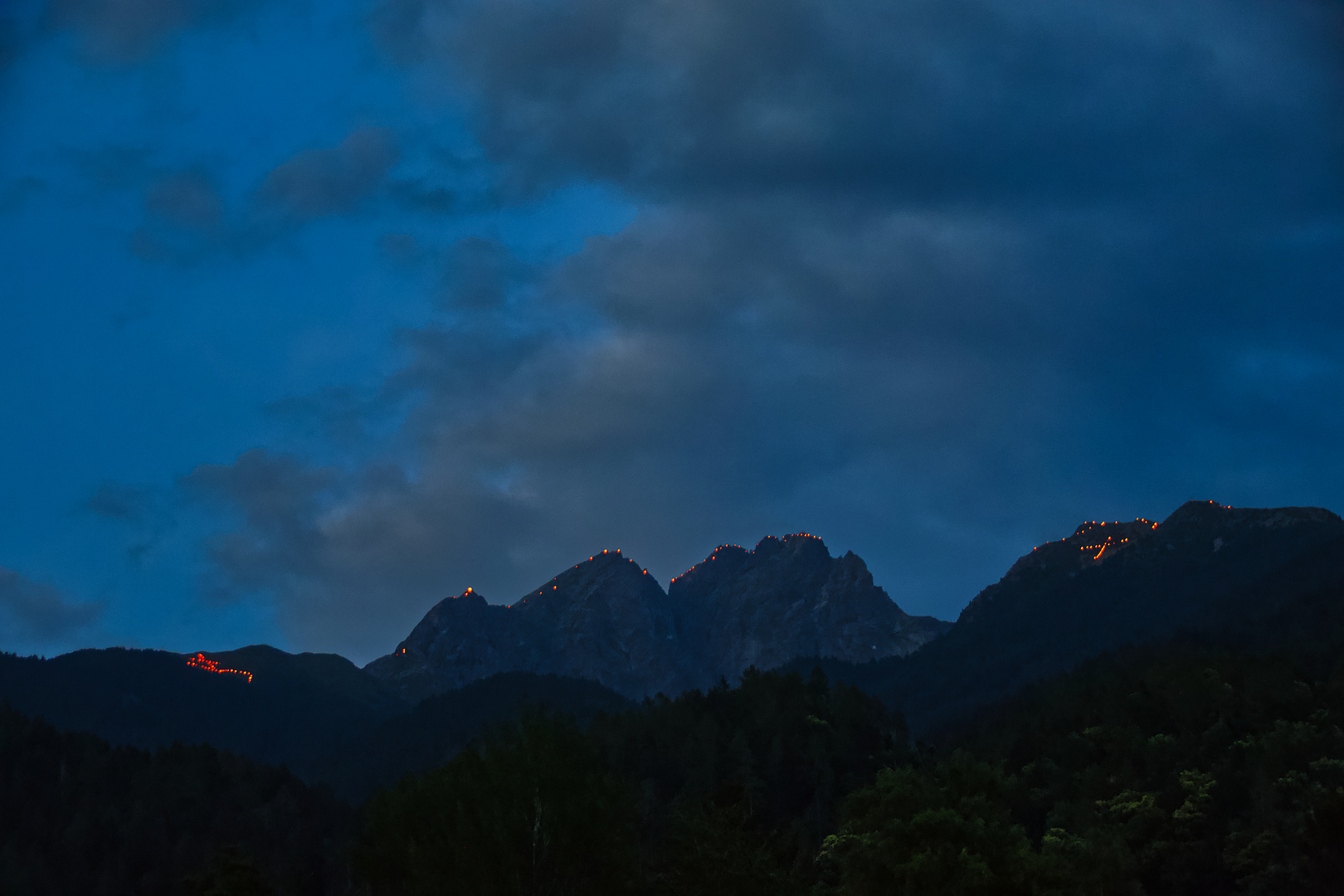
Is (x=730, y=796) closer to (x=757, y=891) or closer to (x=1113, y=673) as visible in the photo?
(x=757, y=891)

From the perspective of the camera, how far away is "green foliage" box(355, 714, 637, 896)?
58688 mm

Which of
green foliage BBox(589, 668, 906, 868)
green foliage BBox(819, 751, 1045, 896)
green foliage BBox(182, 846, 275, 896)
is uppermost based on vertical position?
green foliage BBox(589, 668, 906, 868)

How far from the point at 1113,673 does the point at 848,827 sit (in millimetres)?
126508

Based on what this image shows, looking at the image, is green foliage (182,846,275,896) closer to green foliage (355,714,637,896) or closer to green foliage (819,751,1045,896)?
green foliage (355,714,637,896)

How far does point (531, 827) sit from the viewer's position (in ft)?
194

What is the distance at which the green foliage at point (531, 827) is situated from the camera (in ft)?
193

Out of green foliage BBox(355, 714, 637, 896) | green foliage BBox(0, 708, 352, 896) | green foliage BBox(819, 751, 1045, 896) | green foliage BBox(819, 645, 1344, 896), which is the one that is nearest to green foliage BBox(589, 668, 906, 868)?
green foliage BBox(819, 645, 1344, 896)

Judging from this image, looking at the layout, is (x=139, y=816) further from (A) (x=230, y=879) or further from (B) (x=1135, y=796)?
(B) (x=1135, y=796)

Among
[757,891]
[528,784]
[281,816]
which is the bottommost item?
[757,891]

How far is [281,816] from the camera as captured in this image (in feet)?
567

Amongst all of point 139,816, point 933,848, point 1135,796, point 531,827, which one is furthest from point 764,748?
point 531,827

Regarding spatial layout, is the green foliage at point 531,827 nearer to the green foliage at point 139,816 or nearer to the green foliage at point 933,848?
the green foliage at point 933,848

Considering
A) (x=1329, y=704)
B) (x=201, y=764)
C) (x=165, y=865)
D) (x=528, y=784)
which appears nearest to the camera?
(x=528, y=784)

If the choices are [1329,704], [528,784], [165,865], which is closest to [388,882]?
[528,784]
